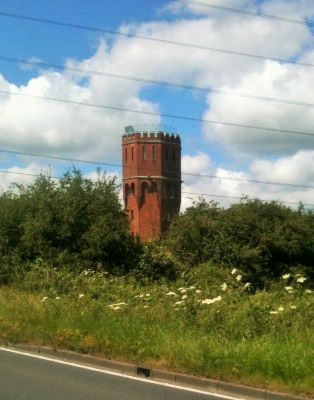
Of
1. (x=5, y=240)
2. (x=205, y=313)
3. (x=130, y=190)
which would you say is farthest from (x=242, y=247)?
(x=130, y=190)

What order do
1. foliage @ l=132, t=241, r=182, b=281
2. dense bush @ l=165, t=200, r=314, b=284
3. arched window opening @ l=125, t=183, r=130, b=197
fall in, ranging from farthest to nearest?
arched window opening @ l=125, t=183, r=130, b=197
dense bush @ l=165, t=200, r=314, b=284
foliage @ l=132, t=241, r=182, b=281

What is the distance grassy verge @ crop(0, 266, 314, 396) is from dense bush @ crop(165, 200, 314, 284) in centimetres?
2325

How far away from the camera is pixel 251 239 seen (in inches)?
1718

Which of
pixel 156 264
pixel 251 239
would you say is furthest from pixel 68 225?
pixel 251 239

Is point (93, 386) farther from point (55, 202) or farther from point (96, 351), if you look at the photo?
point (55, 202)

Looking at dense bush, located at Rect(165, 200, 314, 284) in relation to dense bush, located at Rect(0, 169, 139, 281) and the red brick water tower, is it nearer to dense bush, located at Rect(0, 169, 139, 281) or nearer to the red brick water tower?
dense bush, located at Rect(0, 169, 139, 281)

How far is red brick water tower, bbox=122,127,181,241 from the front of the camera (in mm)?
95188

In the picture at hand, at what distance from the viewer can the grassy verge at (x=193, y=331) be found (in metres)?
10.0

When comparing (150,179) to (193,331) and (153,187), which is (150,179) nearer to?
(153,187)

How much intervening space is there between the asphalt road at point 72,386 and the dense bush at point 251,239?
30963 mm

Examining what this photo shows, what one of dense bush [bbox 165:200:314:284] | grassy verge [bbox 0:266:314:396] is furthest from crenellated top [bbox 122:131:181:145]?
grassy verge [bbox 0:266:314:396]

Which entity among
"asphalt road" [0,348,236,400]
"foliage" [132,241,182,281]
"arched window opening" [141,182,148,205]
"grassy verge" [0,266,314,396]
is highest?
"arched window opening" [141,182,148,205]

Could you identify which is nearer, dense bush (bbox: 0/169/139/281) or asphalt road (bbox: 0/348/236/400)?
asphalt road (bbox: 0/348/236/400)

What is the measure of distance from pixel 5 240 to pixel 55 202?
147 inches
